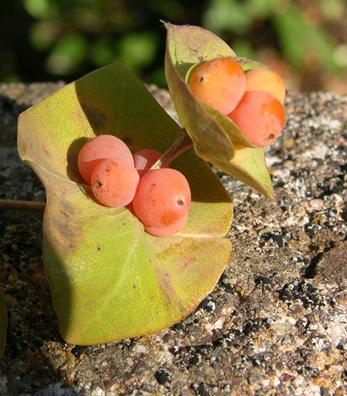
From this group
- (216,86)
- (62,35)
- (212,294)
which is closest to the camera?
(216,86)

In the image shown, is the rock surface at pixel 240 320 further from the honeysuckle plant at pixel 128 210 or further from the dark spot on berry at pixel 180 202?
the dark spot on berry at pixel 180 202

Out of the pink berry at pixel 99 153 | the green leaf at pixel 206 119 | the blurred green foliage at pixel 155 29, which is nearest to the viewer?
the green leaf at pixel 206 119

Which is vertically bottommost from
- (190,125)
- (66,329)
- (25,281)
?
(25,281)

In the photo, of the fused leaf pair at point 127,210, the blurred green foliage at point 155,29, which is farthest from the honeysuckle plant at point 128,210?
the blurred green foliage at point 155,29

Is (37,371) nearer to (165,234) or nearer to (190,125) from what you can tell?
(165,234)

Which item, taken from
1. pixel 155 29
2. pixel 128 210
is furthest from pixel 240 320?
pixel 155 29

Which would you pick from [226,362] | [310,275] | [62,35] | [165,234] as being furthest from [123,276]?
[62,35]
